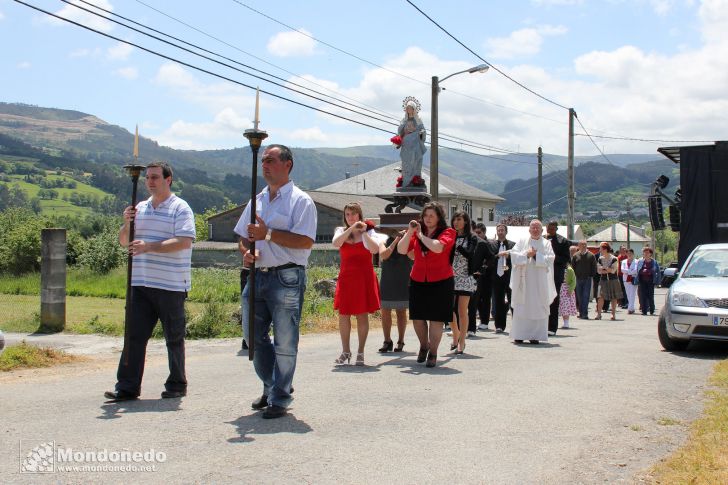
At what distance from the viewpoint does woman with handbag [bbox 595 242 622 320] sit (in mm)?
20281

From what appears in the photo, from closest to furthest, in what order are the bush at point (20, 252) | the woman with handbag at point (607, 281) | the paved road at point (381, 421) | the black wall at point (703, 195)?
the paved road at point (381, 421) → the black wall at point (703, 195) → the woman with handbag at point (607, 281) → the bush at point (20, 252)

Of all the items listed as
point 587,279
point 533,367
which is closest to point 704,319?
point 533,367

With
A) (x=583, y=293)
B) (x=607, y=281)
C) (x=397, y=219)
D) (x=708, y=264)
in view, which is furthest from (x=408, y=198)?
(x=708, y=264)

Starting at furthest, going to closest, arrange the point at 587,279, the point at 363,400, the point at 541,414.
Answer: the point at 587,279
the point at 363,400
the point at 541,414

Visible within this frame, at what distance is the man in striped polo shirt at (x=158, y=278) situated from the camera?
7.31 metres

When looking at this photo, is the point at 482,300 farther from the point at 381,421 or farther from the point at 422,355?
the point at 381,421

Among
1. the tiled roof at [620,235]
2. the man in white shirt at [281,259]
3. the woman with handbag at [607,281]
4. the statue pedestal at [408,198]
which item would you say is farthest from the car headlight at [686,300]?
the tiled roof at [620,235]

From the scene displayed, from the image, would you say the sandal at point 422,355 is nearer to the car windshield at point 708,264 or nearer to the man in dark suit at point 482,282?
the man in dark suit at point 482,282

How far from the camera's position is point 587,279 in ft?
64.6

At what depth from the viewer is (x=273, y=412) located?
655 cm

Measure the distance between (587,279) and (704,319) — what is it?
8.30 metres

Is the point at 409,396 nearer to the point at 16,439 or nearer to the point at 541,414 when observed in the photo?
the point at 541,414

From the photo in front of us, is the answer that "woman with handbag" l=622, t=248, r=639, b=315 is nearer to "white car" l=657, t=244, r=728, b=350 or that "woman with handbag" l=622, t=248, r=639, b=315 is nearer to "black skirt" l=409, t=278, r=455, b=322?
"white car" l=657, t=244, r=728, b=350

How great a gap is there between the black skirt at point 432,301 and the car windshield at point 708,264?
477 centimetres
